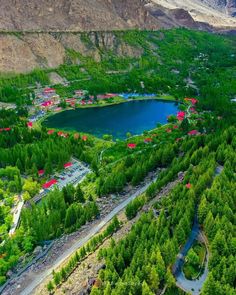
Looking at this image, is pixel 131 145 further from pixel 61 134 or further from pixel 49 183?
pixel 49 183

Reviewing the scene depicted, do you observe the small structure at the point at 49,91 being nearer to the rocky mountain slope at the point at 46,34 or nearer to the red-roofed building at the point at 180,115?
the rocky mountain slope at the point at 46,34

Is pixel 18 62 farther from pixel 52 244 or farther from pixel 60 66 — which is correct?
pixel 52 244

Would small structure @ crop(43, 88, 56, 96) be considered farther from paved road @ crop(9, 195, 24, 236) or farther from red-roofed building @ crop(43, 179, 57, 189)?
paved road @ crop(9, 195, 24, 236)

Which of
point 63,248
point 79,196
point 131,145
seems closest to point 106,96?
point 131,145

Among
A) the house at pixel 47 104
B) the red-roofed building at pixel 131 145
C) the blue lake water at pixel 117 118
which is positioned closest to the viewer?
the red-roofed building at pixel 131 145

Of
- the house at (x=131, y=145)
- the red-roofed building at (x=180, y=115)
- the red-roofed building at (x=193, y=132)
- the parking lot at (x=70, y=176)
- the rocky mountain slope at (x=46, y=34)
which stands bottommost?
the parking lot at (x=70, y=176)

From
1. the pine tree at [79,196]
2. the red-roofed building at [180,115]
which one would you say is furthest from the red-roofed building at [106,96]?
the pine tree at [79,196]

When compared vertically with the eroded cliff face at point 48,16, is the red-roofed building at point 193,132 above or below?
below
